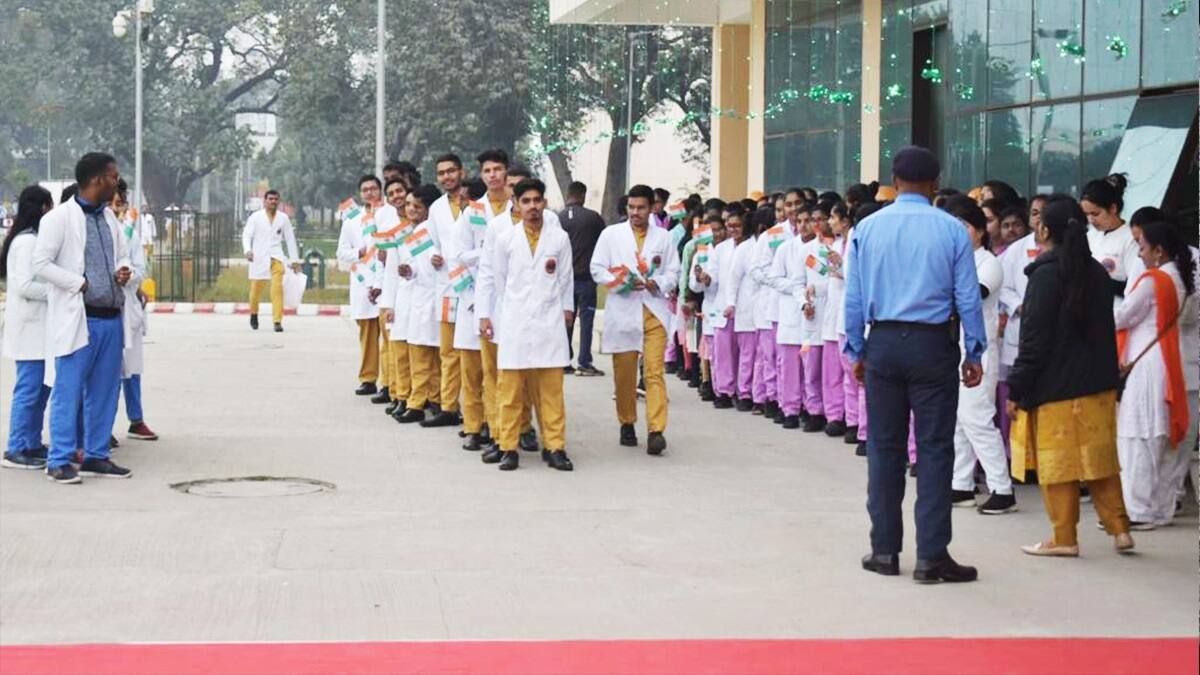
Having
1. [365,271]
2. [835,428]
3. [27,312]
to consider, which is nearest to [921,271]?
[835,428]

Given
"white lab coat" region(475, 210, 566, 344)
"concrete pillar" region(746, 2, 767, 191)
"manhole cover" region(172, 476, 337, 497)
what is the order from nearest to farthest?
"manhole cover" region(172, 476, 337, 497) < "white lab coat" region(475, 210, 566, 344) < "concrete pillar" region(746, 2, 767, 191)

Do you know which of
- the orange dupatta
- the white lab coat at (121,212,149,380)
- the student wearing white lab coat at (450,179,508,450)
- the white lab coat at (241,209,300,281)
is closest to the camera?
the orange dupatta

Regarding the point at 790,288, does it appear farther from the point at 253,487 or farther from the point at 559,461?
the point at 253,487

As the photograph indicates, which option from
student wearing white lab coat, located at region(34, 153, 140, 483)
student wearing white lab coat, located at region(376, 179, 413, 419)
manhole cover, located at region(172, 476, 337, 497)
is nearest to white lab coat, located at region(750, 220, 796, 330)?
student wearing white lab coat, located at region(376, 179, 413, 419)

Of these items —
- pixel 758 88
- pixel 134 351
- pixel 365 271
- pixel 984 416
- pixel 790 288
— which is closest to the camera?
pixel 984 416

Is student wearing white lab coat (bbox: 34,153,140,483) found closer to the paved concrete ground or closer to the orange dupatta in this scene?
the paved concrete ground

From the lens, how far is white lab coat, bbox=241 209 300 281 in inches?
1005

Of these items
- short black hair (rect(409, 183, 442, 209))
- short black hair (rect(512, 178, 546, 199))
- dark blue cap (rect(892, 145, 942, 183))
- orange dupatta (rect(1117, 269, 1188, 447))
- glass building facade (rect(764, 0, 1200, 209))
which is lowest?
orange dupatta (rect(1117, 269, 1188, 447))

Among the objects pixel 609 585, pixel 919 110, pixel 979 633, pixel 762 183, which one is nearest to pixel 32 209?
pixel 609 585

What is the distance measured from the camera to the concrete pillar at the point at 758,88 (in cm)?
2664

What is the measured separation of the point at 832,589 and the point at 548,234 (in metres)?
4.66

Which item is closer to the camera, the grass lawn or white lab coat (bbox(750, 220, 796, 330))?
white lab coat (bbox(750, 220, 796, 330))

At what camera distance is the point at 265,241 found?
2555 centimetres

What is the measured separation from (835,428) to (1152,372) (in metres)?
4.55
